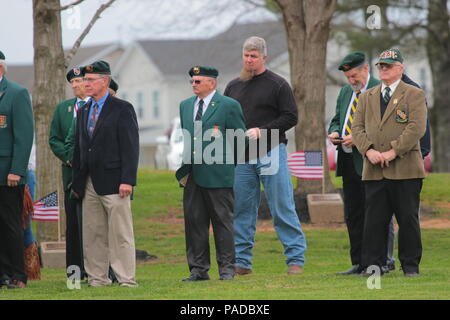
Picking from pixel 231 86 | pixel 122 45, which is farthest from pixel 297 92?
pixel 122 45

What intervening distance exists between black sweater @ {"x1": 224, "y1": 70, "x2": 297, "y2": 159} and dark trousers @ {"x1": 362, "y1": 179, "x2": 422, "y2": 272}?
1.15 m

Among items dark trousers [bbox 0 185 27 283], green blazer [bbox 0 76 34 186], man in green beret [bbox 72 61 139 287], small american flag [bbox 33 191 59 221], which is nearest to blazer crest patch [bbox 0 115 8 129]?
green blazer [bbox 0 76 34 186]

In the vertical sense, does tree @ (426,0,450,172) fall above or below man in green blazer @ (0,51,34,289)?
above

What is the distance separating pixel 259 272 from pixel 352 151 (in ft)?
8.19

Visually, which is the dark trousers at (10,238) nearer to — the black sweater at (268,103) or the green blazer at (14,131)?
the green blazer at (14,131)

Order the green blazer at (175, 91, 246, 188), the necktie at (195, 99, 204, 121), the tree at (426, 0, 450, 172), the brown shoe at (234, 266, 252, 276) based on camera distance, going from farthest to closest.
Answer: the tree at (426, 0, 450, 172), the brown shoe at (234, 266, 252, 276), the necktie at (195, 99, 204, 121), the green blazer at (175, 91, 246, 188)

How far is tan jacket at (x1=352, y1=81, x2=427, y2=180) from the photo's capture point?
10.0 m

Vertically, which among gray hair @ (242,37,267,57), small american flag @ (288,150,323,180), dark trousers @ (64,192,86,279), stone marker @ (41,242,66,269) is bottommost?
stone marker @ (41,242,66,269)

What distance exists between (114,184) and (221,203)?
1231 millimetres

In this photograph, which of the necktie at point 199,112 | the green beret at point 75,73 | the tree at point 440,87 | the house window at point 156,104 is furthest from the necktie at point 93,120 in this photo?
the house window at point 156,104

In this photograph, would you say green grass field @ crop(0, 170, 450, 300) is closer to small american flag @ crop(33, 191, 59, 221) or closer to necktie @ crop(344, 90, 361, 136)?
small american flag @ crop(33, 191, 59, 221)

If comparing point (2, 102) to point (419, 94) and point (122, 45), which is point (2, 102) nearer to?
point (419, 94)

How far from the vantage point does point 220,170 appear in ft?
34.2
